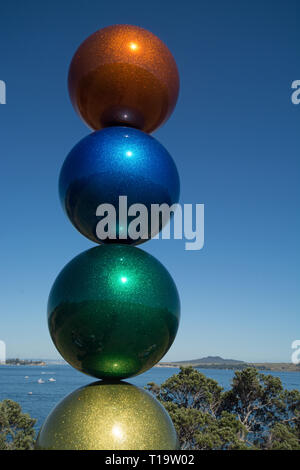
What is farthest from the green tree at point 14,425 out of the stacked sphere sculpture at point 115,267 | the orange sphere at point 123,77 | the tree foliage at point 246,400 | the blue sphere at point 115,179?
the orange sphere at point 123,77

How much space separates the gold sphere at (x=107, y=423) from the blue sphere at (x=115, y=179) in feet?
5.16

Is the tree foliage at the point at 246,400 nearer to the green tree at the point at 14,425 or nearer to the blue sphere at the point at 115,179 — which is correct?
the green tree at the point at 14,425

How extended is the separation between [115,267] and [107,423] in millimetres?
1323

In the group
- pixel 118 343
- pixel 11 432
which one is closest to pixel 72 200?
pixel 118 343

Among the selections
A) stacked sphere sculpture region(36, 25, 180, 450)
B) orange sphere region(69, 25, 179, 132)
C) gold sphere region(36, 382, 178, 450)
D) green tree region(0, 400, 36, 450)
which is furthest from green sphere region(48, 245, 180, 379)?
green tree region(0, 400, 36, 450)

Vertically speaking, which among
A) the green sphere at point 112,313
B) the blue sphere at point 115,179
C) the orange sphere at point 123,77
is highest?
the orange sphere at point 123,77

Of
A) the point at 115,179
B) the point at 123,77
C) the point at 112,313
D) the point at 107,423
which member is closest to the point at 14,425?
the point at 107,423

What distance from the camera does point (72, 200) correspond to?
3.79m

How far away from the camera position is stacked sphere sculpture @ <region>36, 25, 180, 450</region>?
123 inches

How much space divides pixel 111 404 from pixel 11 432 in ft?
42.6

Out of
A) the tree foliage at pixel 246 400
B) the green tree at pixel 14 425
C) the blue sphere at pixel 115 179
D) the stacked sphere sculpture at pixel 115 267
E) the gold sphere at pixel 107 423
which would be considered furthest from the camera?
the tree foliage at pixel 246 400

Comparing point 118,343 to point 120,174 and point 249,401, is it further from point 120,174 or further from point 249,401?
point 249,401

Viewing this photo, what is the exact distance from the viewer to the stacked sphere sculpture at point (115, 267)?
10.3ft

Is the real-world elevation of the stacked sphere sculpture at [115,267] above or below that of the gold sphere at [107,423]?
above
